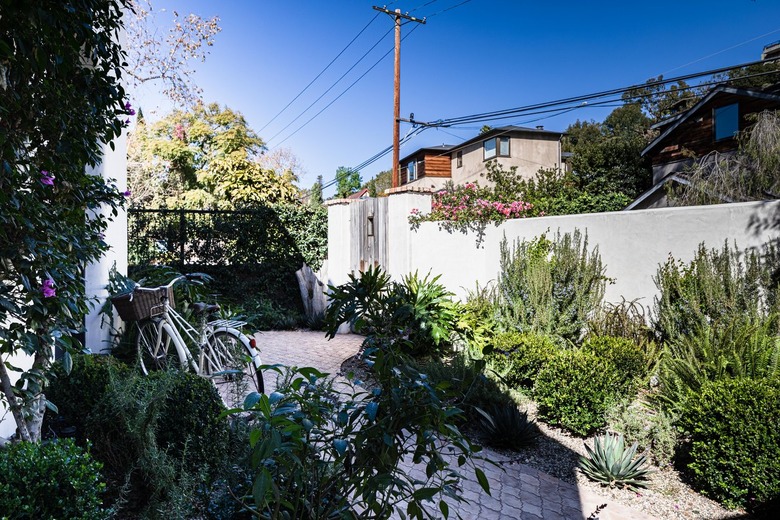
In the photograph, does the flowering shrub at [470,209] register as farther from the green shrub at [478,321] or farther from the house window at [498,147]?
the house window at [498,147]

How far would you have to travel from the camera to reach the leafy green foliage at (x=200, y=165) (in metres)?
11.7

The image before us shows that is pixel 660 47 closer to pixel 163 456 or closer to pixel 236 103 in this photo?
pixel 236 103

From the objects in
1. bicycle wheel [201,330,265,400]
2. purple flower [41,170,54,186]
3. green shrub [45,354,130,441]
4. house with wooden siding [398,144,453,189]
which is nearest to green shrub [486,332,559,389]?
bicycle wheel [201,330,265,400]

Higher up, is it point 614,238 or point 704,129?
point 704,129

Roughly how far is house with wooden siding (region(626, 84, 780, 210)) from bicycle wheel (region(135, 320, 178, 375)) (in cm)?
1366

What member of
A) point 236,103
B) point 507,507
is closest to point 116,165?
point 507,507

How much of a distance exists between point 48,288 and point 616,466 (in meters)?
3.54

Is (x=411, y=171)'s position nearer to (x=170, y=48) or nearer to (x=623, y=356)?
(x=170, y=48)

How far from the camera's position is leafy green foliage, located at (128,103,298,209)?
11727 mm

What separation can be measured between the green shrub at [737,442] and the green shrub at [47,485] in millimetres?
3491

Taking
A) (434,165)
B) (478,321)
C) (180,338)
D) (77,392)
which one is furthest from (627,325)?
(434,165)

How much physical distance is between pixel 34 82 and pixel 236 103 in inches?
629

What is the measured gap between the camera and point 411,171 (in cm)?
3653

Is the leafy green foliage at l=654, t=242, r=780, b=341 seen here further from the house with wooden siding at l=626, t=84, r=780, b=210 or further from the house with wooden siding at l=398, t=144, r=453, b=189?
the house with wooden siding at l=398, t=144, r=453, b=189
